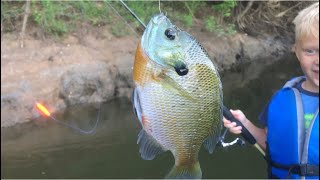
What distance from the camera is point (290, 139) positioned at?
230cm

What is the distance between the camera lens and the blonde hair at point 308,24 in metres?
1.97

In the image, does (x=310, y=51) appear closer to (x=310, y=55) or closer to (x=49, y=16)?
(x=310, y=55)

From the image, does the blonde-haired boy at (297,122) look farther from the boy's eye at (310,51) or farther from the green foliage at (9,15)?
the green foliage at (9,15)

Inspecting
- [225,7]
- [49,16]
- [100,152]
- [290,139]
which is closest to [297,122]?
[290,139]

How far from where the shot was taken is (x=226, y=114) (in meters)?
2.35

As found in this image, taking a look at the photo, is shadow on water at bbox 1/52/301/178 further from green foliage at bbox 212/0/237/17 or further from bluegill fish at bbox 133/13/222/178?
bluegill fish at bbox 133/13/222/178

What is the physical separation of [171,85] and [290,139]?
3.38 feet

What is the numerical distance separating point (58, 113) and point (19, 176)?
7.02ft

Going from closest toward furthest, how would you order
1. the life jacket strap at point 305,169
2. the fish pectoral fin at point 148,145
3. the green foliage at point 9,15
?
1. the fish pectoral fin at point 148,145
2. the life jacket strap at point 305,169
3. the green foliage at point 9,15

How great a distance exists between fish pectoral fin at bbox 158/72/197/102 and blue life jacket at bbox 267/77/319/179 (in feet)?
3.04

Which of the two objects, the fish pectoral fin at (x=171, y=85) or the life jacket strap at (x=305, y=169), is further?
the life jacket strap at (x=305, y=169)

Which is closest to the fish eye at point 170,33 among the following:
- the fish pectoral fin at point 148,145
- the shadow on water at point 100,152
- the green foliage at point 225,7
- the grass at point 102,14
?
the fish pectoral fin at point 148,145

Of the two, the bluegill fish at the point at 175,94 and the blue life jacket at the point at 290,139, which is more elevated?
the bluegill fish at the point at 175,94

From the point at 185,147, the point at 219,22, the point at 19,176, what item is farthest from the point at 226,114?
the point at 219,22
